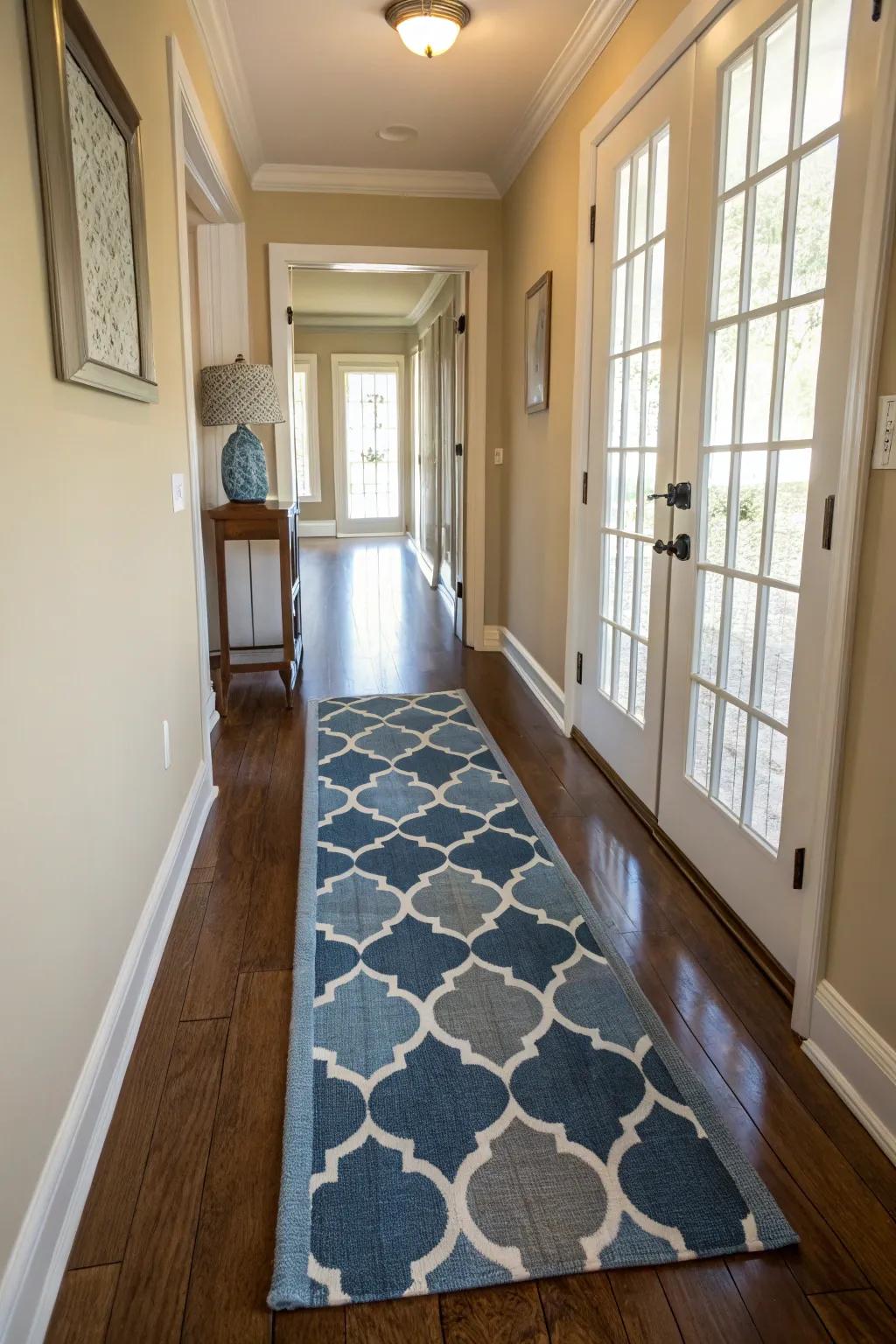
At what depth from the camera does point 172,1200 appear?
1451mm

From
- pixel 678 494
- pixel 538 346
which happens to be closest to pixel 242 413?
pixel 538 346

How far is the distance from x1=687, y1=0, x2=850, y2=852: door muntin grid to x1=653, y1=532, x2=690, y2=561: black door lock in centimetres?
7

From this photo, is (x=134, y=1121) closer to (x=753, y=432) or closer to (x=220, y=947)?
(x=220, y=947)

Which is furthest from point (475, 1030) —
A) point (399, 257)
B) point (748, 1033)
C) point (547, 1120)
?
point (399, 257)

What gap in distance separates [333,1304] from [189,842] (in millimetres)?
1559

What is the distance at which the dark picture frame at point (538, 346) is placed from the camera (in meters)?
4.00

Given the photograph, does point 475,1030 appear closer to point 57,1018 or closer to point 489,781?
point 57,1018

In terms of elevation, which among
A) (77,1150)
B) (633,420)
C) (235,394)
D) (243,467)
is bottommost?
(77,1150)

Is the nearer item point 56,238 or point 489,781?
point 56,238

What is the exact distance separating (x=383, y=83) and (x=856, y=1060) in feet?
12.5

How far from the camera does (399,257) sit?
482cm

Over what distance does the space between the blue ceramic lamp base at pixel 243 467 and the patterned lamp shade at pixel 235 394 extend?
128mm

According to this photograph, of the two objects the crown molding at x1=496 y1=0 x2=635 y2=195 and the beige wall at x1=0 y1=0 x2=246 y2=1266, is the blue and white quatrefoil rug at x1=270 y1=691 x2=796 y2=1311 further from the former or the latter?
the crown molding at x1=496 y1=0 x2=635 y2=195

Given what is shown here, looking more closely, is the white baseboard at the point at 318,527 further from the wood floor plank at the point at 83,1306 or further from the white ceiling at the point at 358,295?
the wood floor plank at the point at 83,1306
